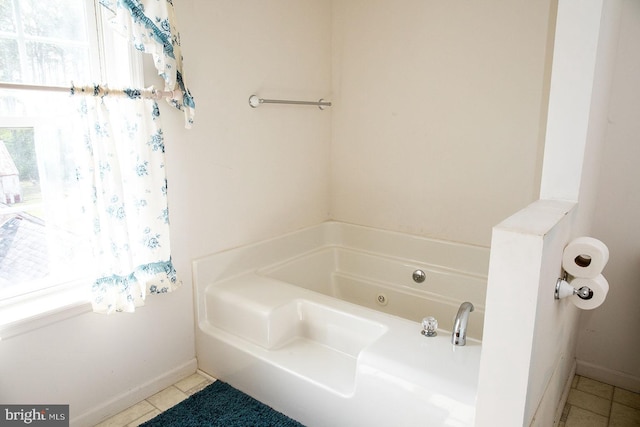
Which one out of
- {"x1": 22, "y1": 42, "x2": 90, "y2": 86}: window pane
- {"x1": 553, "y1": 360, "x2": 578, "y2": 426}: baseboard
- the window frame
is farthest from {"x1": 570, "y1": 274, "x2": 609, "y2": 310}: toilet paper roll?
{"x1": 22, "y1": 42, "x2": 90, "y2": 86}: window pane

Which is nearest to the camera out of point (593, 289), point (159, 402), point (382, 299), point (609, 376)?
point (593, 289)

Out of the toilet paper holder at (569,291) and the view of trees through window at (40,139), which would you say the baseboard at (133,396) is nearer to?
the view of trees through window at (40,139)

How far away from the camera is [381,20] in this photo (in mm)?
2639

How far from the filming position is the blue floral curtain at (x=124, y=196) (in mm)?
1650

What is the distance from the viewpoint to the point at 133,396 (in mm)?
1984

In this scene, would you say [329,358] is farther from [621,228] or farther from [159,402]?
[621,228]

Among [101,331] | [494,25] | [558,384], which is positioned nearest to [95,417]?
[101,331]

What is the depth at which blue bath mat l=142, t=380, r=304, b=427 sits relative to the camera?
1.82 meters

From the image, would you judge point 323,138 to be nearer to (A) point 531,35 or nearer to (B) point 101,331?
(A) point 531,35

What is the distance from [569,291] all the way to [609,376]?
3.94 ft

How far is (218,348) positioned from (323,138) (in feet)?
4.94

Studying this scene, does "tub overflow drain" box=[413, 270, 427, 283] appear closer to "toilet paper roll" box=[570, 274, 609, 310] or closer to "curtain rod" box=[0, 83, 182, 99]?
"toilet paper roll" box=[570, 274, 609, 310]

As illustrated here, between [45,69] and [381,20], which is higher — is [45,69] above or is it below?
below

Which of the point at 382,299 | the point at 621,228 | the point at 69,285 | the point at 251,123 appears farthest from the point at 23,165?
the point at 621,228
